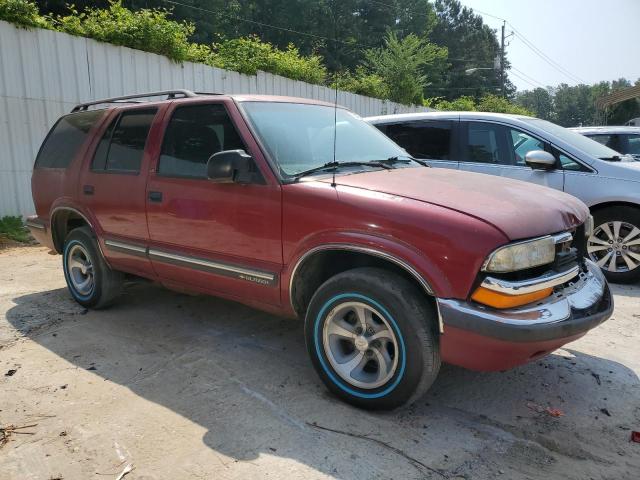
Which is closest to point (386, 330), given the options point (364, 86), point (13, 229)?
point (13, 229)

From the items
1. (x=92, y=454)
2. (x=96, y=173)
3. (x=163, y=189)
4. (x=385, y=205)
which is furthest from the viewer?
(x=96, y=173)

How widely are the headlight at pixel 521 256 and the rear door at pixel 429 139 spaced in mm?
3824

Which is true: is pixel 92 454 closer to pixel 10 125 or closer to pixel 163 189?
pixel 163 189

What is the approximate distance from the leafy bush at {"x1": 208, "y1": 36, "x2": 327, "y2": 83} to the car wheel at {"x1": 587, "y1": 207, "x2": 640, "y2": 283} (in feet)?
28.2

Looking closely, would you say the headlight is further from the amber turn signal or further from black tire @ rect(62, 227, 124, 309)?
black tire @ rect(62, 227, 124, 309)

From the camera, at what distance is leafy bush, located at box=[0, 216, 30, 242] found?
7.93 meters

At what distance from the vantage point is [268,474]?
245 cm

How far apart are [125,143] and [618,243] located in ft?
17.1

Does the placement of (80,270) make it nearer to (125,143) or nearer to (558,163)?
(125,143)

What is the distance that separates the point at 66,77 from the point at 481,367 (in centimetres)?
850

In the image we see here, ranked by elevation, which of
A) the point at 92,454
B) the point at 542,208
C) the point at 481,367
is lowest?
the point at 92,454

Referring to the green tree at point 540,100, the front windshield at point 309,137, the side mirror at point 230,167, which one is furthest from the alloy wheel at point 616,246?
the green tree at point 540,100

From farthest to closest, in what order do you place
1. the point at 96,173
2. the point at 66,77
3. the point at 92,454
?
the point at 66,77 → the point at 96,173 → the point at 92,454

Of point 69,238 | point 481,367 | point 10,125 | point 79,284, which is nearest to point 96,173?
point 69,238
